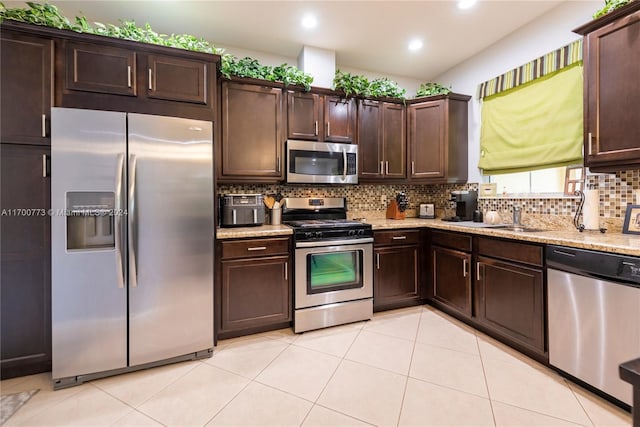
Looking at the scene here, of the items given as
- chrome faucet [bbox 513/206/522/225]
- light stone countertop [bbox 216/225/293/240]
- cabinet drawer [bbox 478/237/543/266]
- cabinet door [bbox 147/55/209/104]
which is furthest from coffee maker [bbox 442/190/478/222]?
cabinet door [bbox 147/55/209/104]

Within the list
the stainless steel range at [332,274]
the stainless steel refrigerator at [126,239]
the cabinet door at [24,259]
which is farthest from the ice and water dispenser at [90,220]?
the stainless steel range at [332,274]

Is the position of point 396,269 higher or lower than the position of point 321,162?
lower

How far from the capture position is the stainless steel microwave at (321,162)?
2.83 meters

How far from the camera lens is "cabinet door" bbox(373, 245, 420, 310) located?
287cm

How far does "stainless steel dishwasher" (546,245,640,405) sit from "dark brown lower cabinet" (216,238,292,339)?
6.48ft

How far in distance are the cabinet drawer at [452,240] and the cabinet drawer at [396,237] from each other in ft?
A: 0.60

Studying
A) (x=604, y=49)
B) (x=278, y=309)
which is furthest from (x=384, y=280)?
(x=604, y=49)

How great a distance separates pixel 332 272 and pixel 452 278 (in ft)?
3.90

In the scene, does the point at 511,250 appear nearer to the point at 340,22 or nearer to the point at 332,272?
the point at 332,272

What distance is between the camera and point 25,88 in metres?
1.81

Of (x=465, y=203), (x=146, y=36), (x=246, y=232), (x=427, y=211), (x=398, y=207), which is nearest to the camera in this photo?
(x=146, y=36)

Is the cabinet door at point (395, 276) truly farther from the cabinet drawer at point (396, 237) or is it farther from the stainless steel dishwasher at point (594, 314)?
the stainless steel dishwasher at point (594, 314)

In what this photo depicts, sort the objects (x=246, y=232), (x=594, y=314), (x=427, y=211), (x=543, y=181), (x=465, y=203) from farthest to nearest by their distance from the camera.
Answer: (x=427, y=211) < (x=465, y=203) < (x=543, y=181) < (x=246, y=232) < (x=594, y=314)

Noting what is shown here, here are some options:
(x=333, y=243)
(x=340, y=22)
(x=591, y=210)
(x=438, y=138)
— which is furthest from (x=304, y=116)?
(x=591, y=210)
